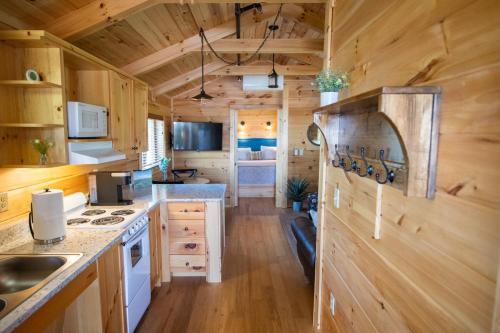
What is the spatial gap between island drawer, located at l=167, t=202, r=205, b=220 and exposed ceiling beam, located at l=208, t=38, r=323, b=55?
206cm

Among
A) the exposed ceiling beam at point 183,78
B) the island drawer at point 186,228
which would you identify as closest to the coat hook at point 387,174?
the island drawer at point 186,228

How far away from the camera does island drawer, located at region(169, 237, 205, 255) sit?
3.12m

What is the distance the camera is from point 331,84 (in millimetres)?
1650

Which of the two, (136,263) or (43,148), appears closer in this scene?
(43,148)

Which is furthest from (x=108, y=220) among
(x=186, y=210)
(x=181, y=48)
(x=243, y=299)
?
(x=181, y=48)

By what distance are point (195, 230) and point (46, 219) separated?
61.1 inches

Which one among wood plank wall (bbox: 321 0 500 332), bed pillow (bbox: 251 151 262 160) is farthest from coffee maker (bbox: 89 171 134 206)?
bed pillow (bbox: 251 151 262 160)

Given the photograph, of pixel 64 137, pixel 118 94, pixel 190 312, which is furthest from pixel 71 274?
pixel 118 94

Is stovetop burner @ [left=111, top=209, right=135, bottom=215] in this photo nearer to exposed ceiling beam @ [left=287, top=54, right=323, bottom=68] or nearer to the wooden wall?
exposed ceiling beam @ [left=287, top=54, right=323, bottom=68]

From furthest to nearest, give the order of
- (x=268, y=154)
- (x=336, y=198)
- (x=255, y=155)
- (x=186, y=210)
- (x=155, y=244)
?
(x=268, y=154), (x=255, y=155), (x=186, y=210), (x=155, y=244), (x=336, y=198)

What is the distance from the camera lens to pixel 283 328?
95.7 inches

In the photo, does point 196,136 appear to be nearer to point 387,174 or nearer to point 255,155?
point 255,155

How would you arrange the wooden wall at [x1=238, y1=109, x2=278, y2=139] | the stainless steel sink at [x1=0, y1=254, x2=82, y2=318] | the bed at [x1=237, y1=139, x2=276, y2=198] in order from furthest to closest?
the wooden wall at [x1=238, y1=109, x2=278, y2=139] → the bed at [x1=237, y1=139, x2=276, y2=198] → the stainless steel sink at [x1=0, y1=254, x2=82, y2=318]

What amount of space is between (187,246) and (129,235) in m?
1.07
